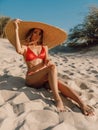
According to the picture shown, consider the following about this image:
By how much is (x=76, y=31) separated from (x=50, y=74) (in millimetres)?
7906

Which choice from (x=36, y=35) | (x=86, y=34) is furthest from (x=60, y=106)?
(x=86, y=34)

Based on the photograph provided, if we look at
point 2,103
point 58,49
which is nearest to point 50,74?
point 2,103

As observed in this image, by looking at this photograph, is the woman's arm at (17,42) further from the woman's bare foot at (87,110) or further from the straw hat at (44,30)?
the woman's bare foot at (87,110)

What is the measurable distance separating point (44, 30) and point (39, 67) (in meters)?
0.62

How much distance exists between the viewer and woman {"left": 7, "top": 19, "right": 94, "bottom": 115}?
4.71 m

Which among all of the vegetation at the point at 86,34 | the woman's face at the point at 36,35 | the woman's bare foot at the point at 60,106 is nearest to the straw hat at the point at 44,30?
the woman's face at the point at 36,35

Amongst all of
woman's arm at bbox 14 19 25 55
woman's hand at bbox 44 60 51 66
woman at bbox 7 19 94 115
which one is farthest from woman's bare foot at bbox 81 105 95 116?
woman's arm at bbox 14 19 25 55

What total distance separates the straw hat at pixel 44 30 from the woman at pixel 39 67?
0.07 m

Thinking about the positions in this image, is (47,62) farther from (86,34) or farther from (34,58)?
(86,34)

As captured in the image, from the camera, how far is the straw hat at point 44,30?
5328 millimetres

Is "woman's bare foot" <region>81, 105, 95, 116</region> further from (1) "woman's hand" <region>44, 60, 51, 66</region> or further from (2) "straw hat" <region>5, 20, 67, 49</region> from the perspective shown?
(2) "straw hat" <region>5, 20, 67, 49</region>

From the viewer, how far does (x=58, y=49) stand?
12.4 metres

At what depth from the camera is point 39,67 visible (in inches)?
206

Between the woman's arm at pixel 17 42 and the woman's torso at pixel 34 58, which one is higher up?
the woman's arm at pixel 17 42
